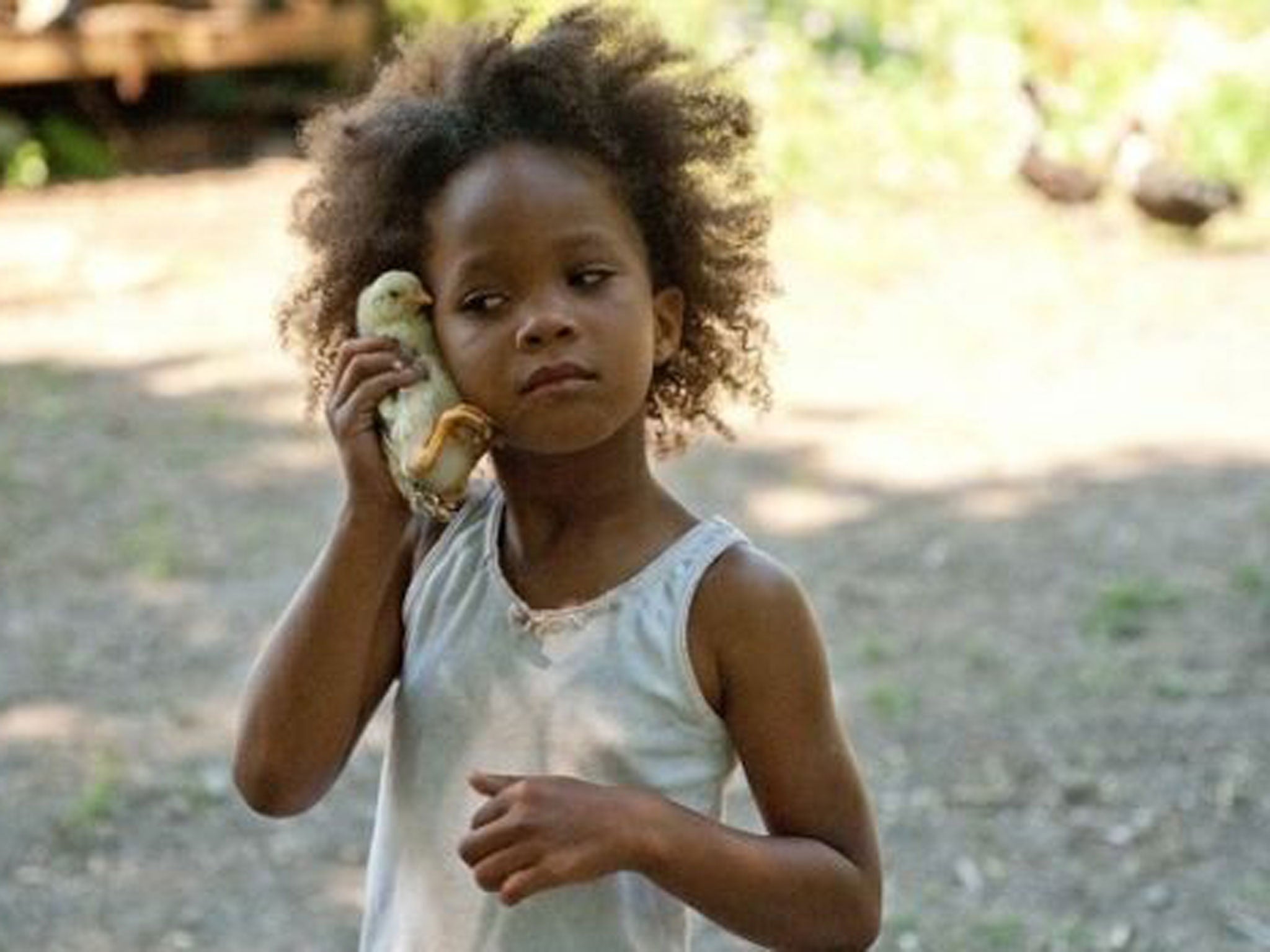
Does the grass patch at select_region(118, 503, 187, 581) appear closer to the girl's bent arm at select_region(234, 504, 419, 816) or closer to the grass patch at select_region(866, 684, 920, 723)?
the grass patch at select_region(866, 684, 920, 723)

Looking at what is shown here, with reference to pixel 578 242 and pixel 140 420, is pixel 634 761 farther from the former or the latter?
pixel 140 420

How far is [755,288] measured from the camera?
7.39 feet

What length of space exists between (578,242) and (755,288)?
0.90 ft

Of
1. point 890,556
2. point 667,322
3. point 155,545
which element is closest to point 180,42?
point 155,545

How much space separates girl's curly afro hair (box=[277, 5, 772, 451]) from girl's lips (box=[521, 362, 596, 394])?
0.56 feet

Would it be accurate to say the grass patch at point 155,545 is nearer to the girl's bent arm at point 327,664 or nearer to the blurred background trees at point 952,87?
the blurred background trees at point 952,87

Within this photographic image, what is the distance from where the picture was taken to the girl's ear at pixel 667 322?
7.10 ft

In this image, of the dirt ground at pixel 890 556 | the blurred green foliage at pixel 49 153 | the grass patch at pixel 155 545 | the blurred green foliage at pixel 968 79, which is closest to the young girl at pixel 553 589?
the dirt ground at pixel 890 556

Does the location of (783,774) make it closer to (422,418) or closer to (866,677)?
(422,418)

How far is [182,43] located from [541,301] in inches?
332

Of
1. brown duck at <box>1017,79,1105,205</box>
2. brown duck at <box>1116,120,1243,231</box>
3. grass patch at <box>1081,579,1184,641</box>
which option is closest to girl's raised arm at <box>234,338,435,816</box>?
grass patch at <box>1081,579,1184,641</box>

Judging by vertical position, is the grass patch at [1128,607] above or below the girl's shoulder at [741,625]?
below

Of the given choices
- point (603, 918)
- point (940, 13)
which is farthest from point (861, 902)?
point (940, 13)

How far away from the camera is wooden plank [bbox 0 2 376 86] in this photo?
9.87 metres
